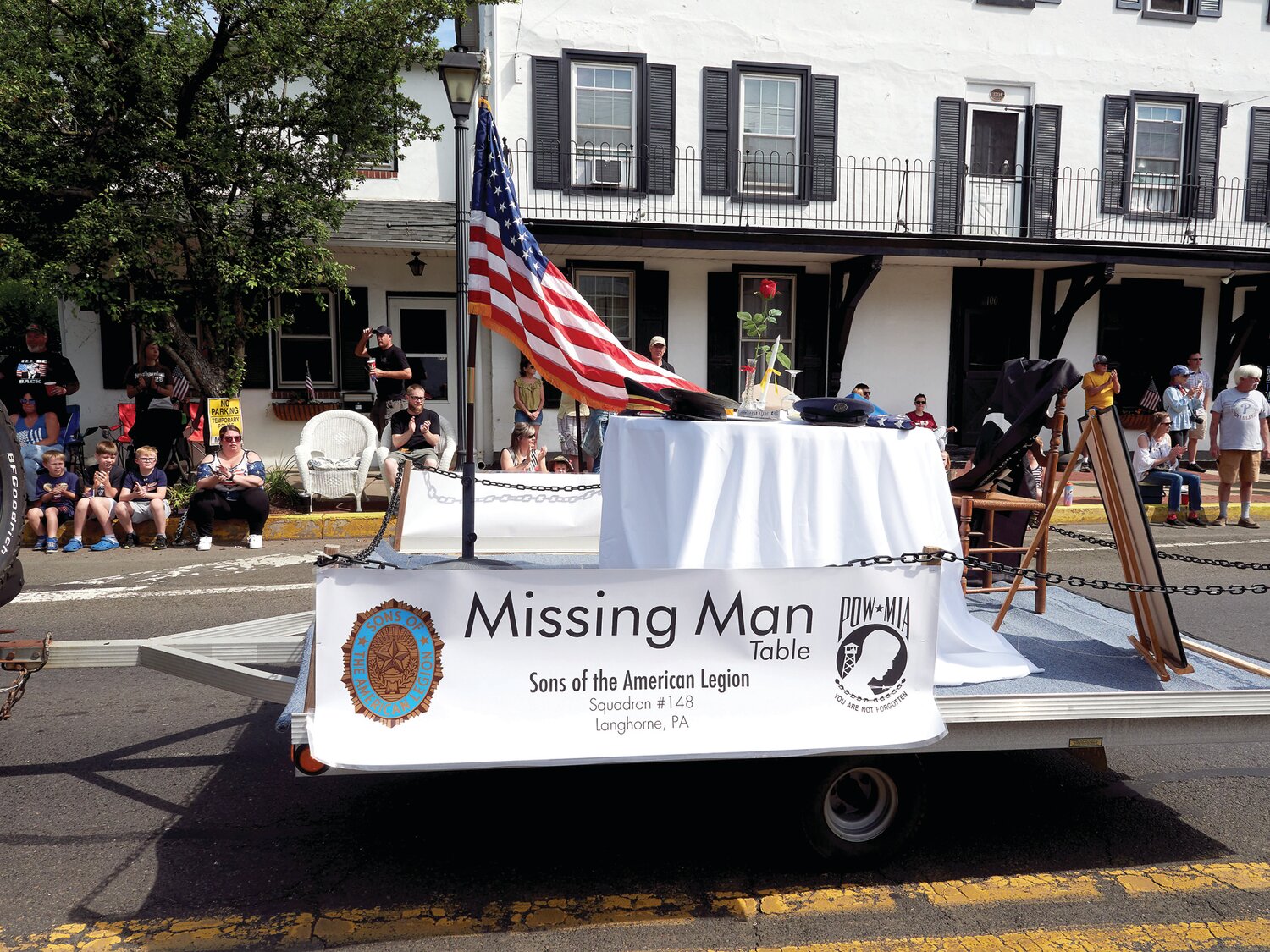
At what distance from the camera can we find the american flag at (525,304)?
5398mm

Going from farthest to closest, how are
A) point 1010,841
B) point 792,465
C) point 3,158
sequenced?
point 3,158 < point 792,465 < point 1010,841

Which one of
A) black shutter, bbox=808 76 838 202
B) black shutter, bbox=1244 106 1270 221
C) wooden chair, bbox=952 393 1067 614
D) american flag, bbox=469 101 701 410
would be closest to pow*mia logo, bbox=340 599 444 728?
american flag, bbox=469 101 701 410

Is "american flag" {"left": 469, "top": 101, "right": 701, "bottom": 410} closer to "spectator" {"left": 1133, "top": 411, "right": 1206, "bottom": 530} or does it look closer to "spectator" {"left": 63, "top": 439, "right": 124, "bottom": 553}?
"spectator" {"left": 63, "top": 439, "right": 124, "bottom": 553}

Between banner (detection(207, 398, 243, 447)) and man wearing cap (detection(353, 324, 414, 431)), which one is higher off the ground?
man wearing cap (detection(353, 324, 414, 431))

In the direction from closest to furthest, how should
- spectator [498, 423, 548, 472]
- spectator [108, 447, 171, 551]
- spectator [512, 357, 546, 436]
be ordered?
spectator [108, 447, 171, 551] → spectator [498, 423, 548, 472] → spectator [512, 357, 546, 436]

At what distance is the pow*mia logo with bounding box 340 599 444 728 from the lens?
9.70 ft

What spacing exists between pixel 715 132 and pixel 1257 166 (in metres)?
9.60

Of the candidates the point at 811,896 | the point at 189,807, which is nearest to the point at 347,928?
the point at 189,807

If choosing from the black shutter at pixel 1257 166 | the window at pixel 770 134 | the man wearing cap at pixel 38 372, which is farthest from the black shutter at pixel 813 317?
the man wearing cap at pixel 38 372

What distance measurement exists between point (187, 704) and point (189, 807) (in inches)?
55.0

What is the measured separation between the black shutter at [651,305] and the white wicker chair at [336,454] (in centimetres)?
514

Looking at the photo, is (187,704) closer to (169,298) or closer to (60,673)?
(60,673)

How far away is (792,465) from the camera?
4.21m

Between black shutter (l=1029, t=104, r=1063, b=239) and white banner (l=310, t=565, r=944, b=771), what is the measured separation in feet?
48.9
